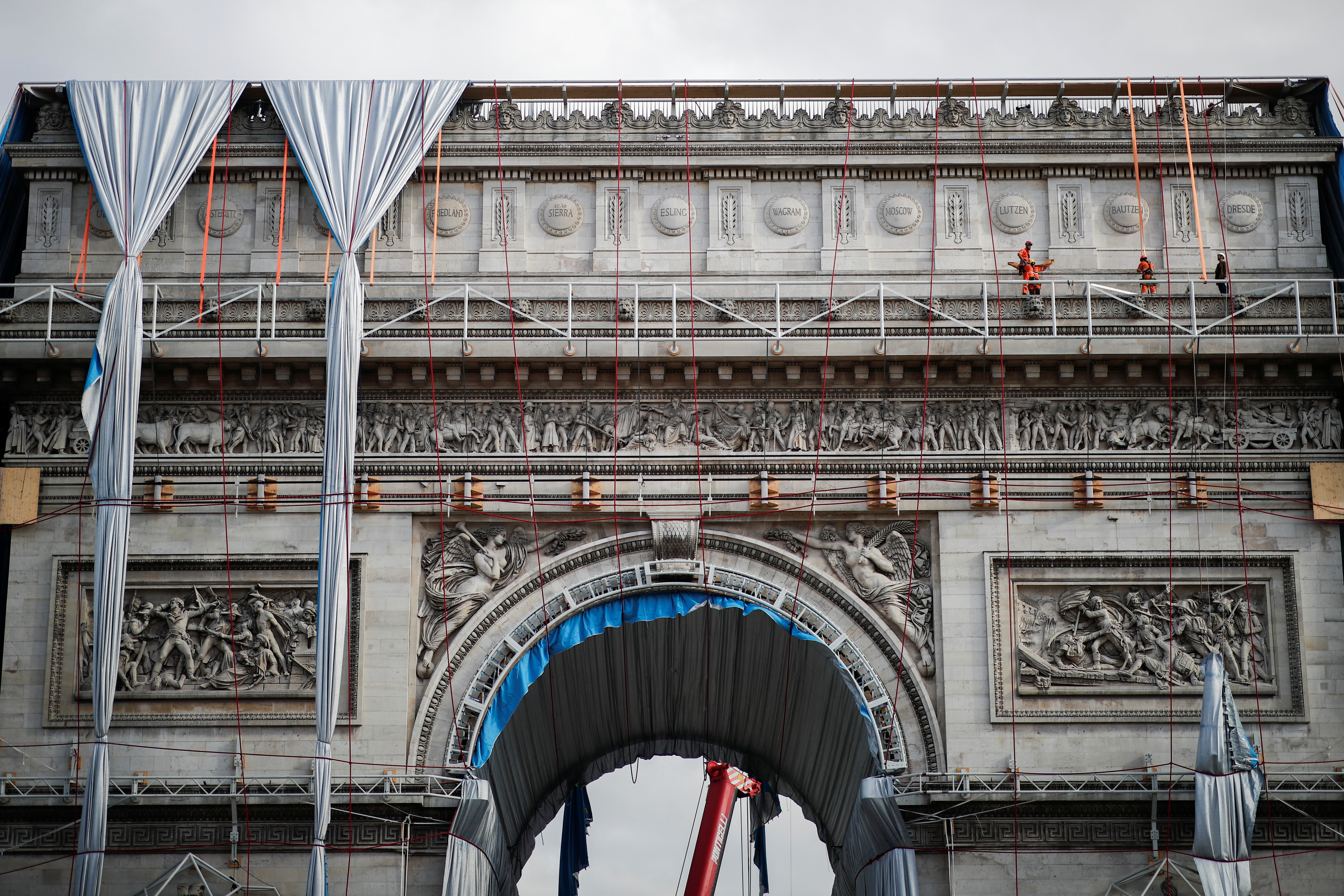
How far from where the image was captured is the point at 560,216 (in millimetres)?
29344

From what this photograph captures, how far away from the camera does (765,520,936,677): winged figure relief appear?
26.5 meters

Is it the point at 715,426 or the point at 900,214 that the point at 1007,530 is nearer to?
the point at 715,426

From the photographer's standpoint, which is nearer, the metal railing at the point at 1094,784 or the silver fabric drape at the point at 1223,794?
the silver fabric drape at the point at 1223,794

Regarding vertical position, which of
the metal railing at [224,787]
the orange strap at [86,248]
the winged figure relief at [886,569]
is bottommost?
the metal railing at [224,787]

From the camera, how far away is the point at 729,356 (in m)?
26.8

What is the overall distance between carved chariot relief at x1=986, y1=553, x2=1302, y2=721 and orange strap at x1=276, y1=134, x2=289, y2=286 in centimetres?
1256

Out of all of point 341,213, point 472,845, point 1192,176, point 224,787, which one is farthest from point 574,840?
point 1192,176

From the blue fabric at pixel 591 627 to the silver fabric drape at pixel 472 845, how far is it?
801mm

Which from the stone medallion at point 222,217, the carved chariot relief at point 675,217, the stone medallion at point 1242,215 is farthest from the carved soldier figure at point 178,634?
the stone medallion at point 1242,215

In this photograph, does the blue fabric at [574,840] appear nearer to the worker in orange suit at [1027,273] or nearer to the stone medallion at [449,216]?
the stone medallion at [449,216]

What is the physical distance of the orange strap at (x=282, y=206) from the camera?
1144 inches

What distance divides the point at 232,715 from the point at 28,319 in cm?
707

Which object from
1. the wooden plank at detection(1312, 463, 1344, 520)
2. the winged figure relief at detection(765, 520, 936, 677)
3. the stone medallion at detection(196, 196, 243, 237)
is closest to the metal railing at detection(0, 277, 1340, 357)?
the stone medallion at detection(196, 196, 243, 237)

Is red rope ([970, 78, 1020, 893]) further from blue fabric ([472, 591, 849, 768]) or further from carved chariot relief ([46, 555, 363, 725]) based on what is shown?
carved chariot relief ([46, 555, 363, 725])
